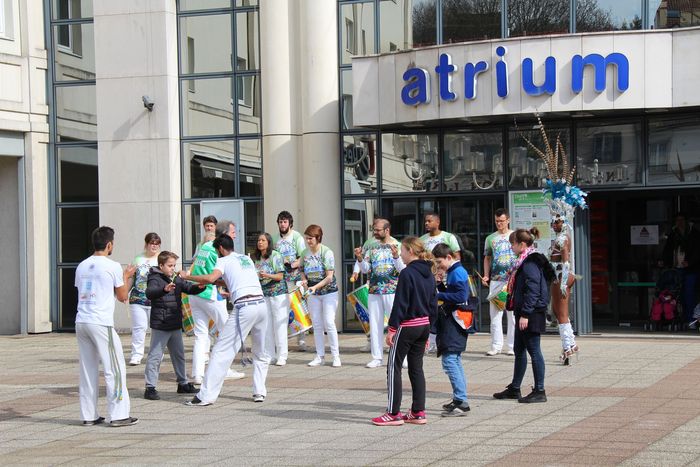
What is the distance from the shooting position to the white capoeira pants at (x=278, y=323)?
14.0m

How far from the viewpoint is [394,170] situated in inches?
720

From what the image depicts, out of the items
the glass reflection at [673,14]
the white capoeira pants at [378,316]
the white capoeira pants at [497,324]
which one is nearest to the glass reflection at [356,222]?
the white capoeira pants at [497,324]

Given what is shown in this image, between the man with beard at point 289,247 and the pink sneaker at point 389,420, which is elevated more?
the man with beard at point 289,247

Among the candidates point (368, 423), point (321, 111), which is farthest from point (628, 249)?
point (368, 423)

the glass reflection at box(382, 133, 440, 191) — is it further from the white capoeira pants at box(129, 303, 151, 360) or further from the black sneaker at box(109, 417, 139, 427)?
the black sneaker at box(109, 417, 139, 427)

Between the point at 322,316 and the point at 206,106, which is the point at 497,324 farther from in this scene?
the point at 206,106

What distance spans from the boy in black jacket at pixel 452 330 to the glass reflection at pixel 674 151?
7324 millimetres

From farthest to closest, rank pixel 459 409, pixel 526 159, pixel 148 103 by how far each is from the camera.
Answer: pixel 148 103 → pixel 526 159 → pixel 459 409

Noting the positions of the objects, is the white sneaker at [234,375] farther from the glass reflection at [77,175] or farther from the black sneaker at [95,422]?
the glass reflection at [77,175]

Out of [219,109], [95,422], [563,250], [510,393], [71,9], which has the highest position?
[71,9]

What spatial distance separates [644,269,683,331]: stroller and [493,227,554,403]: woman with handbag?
25.1 feet

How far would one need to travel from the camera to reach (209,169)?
19.5 metres

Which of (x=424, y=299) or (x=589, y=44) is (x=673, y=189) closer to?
(x=589, y=44)

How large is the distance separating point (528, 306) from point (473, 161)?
7.29 m
